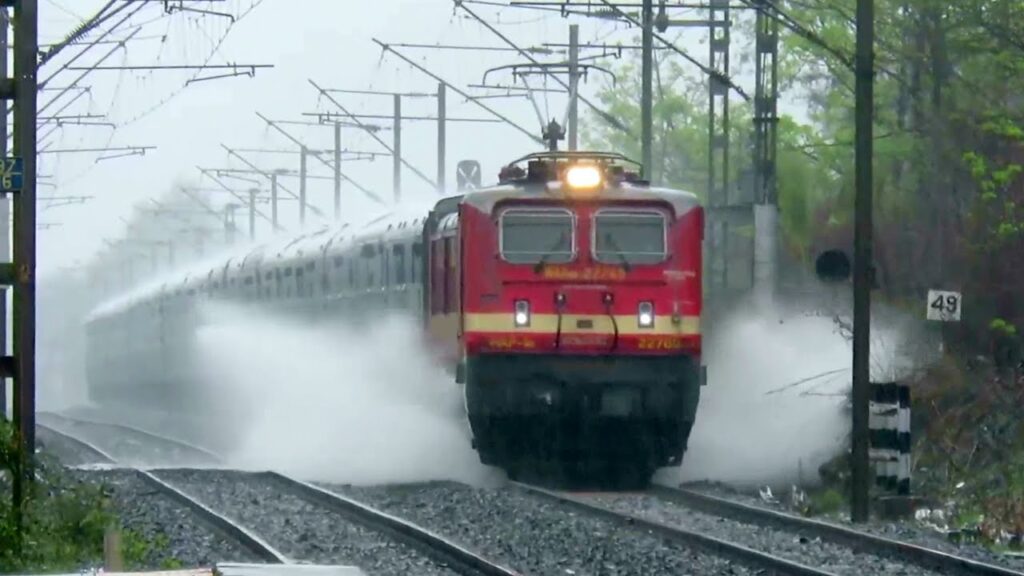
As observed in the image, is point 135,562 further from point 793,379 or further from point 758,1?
point 793,379

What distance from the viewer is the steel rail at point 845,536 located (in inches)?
483

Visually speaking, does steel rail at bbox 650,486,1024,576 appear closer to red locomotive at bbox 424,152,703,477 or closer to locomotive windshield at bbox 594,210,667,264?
red locomotive at bbox 424,152,703,477

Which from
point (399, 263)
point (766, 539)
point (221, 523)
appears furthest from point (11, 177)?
point (399, 263)

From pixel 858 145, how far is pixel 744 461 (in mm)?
5938

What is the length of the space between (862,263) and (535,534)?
3.87m

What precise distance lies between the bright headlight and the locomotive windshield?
0.89 ft

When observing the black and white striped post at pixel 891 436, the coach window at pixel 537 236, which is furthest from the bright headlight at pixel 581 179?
the black and white striped post at pixel 891 436

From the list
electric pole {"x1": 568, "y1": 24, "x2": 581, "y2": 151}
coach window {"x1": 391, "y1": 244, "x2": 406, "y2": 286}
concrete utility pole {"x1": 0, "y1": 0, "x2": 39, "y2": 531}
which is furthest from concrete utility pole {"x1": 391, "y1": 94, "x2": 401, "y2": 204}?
concrete utility pole {"x1": 0, "y1": 0, "x2": 39, "y2": 531}

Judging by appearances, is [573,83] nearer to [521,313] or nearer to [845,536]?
[521,313]

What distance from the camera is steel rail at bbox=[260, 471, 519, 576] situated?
1250cm

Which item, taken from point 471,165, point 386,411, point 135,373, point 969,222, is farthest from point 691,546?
point 135,373

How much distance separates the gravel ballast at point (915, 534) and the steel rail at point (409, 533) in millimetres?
3056

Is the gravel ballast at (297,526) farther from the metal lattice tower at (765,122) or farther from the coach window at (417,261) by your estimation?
the metal lattice tower at (765,122)

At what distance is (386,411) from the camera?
915 inches
